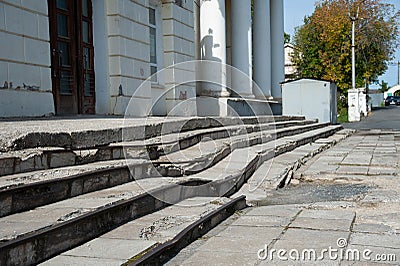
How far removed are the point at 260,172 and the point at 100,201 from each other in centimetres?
358

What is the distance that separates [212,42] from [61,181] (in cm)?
1202

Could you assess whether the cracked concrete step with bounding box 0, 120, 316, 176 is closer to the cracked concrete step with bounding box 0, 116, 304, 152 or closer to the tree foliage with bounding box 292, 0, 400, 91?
the cracked concrete step with bounding box 0, 116, 304, 152

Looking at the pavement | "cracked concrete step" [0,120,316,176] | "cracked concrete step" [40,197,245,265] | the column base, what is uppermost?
the column base

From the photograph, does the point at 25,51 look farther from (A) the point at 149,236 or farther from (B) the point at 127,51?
(A) the point at 149,236

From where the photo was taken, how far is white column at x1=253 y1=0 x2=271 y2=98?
19016 millimetres

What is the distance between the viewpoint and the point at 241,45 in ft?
55.0

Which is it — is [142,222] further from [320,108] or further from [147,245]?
[320,108]

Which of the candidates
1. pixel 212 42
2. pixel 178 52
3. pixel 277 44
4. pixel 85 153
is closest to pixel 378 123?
pixel 277 44

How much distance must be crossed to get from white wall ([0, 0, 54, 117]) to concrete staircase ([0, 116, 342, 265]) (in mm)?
2434

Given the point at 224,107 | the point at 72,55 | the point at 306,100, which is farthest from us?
the point at 306,100

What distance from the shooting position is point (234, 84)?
55.9ft

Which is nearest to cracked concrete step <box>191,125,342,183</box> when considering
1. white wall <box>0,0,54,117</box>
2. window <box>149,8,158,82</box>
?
white wall <box>0,0,54,117</box>

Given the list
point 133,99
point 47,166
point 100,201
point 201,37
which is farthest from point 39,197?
point 201,37

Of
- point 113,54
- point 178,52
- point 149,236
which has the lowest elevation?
point 149,236
